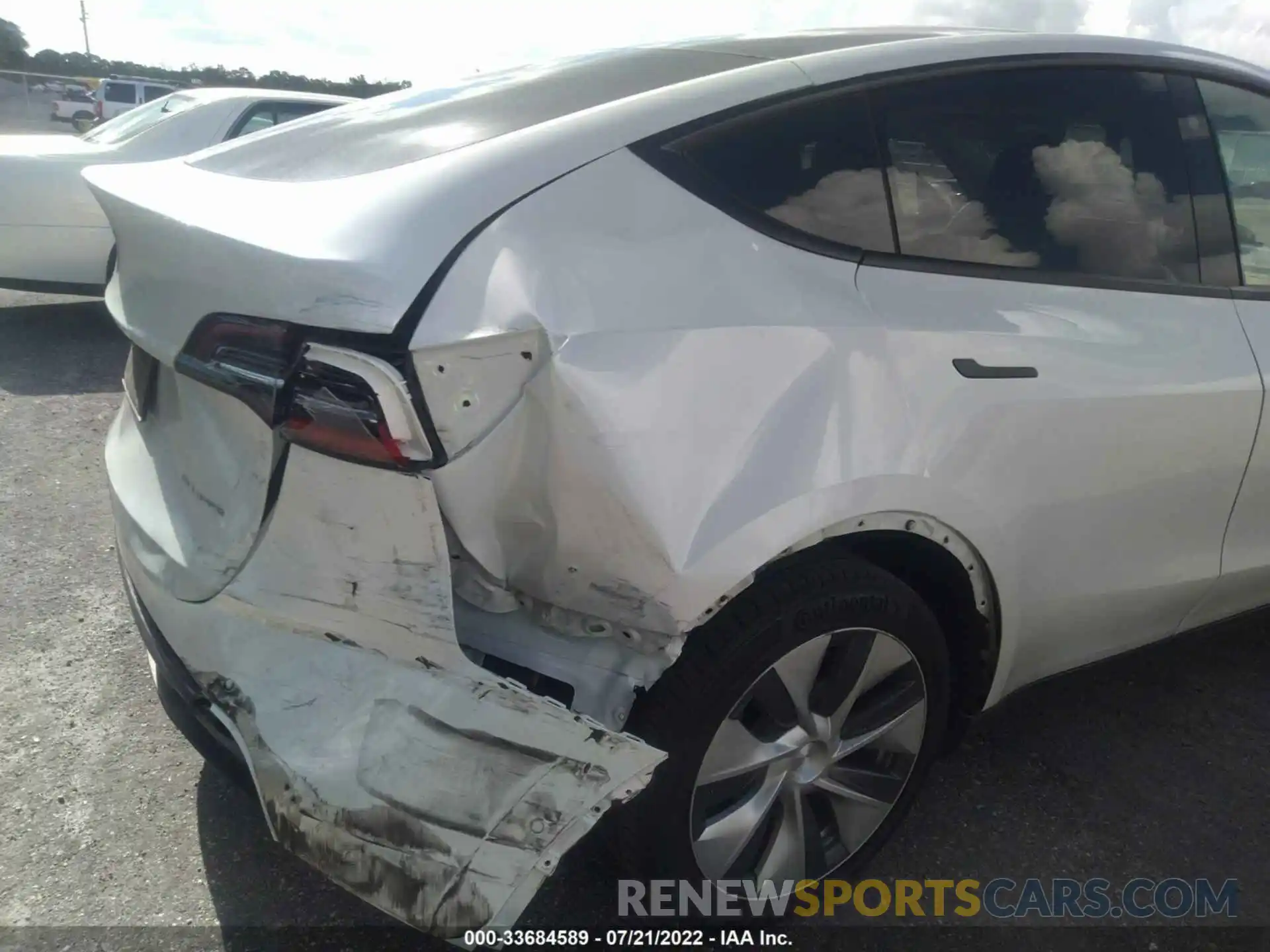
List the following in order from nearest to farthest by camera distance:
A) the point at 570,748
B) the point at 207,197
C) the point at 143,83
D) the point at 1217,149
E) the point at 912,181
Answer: the point at 570,748 → the point at 207,197 → the point at 912,181 → the point at 1217,149 → the point at 143,83

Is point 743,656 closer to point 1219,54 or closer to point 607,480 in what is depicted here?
point 607,480

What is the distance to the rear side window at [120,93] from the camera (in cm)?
2402

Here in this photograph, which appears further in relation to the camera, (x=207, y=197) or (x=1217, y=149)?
(x=1217, y=149)

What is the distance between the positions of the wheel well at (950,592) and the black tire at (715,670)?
63 mm

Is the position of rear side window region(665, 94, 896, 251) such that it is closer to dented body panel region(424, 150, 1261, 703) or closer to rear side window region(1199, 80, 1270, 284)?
dented body panel region(424, 150, 1261, 703)

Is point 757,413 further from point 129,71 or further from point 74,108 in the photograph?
point 129,71

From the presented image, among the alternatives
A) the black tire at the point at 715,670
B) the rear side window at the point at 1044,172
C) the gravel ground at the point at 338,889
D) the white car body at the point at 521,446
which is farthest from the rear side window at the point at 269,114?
the black tire at the point at 715,670

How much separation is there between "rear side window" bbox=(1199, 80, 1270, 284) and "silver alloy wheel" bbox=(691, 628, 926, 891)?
1463 millimetres

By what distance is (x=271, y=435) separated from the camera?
5.37 feet

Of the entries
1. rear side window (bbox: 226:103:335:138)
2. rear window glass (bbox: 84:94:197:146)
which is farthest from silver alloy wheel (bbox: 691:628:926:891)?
Answer: rear window glass (bbox: 84:94:197:146)

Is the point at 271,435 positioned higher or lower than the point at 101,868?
higher

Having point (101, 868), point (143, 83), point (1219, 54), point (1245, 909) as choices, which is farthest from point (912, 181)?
point (143, 83)

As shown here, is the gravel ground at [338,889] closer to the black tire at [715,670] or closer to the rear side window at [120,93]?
the black tire at [715,670]

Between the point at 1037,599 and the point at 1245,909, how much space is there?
87cm
